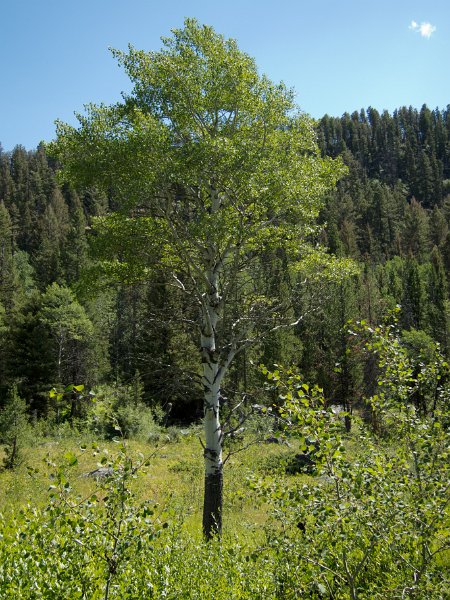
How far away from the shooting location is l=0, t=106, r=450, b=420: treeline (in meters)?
10.7

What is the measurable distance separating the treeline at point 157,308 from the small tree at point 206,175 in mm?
512

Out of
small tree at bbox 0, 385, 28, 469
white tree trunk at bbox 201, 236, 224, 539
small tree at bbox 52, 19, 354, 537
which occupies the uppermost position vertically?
small tree at bbox 52, 19, 354, 537

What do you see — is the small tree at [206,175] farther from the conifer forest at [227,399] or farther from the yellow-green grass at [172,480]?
the yellow-green grass at [172,480]

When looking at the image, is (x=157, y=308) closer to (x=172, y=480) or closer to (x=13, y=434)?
(x=172, y=480)

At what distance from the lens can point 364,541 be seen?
4480mm

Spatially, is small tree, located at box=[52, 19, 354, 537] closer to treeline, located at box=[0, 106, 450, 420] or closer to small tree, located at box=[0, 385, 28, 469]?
treeline, located at box=[0, 106, 450, 420]

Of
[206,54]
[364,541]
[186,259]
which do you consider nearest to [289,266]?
[186,259]

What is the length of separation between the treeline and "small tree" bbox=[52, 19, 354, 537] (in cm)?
51

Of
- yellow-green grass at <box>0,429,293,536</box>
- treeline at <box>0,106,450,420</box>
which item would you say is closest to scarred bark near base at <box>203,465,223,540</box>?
treeline at <box>0,106,450,420</box>

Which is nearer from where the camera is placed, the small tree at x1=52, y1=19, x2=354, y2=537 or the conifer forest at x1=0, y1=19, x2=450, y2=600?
the conifer forest at x1=0, y1=19, x2=450, y2=600

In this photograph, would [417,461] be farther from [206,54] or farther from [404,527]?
[206,54]

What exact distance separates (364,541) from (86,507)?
8.93 feet

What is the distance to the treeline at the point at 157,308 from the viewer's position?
10669 millimetres

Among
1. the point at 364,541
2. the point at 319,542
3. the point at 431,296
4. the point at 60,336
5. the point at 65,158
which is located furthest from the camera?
the point at 431,296
